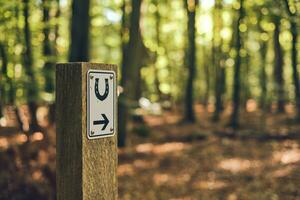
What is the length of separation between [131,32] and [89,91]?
1183cm

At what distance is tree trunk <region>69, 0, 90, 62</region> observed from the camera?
11.4 m

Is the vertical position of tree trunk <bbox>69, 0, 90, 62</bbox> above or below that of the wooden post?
above

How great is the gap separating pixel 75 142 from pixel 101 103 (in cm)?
27

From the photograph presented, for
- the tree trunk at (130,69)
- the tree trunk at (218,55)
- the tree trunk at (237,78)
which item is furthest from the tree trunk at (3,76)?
the tree trunk at (218,55)

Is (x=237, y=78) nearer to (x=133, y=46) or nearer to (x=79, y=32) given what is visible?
(x=133, y=46)

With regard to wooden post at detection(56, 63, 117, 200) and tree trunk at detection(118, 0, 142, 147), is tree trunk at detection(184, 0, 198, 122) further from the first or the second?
wooden post at detection(56, 63, 117, 200)

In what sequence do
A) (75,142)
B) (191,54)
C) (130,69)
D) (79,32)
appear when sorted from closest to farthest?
(75,142)
(79,32)
(130,69)
(191,54)

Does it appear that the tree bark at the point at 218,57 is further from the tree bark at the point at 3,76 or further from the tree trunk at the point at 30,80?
the tree bark at the point at 3,76

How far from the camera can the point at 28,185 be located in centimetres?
754

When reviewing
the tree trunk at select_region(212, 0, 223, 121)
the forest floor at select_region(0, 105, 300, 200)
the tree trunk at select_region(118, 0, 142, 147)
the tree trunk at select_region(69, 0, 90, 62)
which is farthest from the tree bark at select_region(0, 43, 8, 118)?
the tree trunk at select_region(212, 0, 223, 121)

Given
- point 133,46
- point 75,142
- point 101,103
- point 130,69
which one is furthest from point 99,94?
point 133,46

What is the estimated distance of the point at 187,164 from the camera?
1224cm

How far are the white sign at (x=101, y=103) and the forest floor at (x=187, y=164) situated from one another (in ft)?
17.8

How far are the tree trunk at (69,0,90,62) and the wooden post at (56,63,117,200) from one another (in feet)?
29.9
